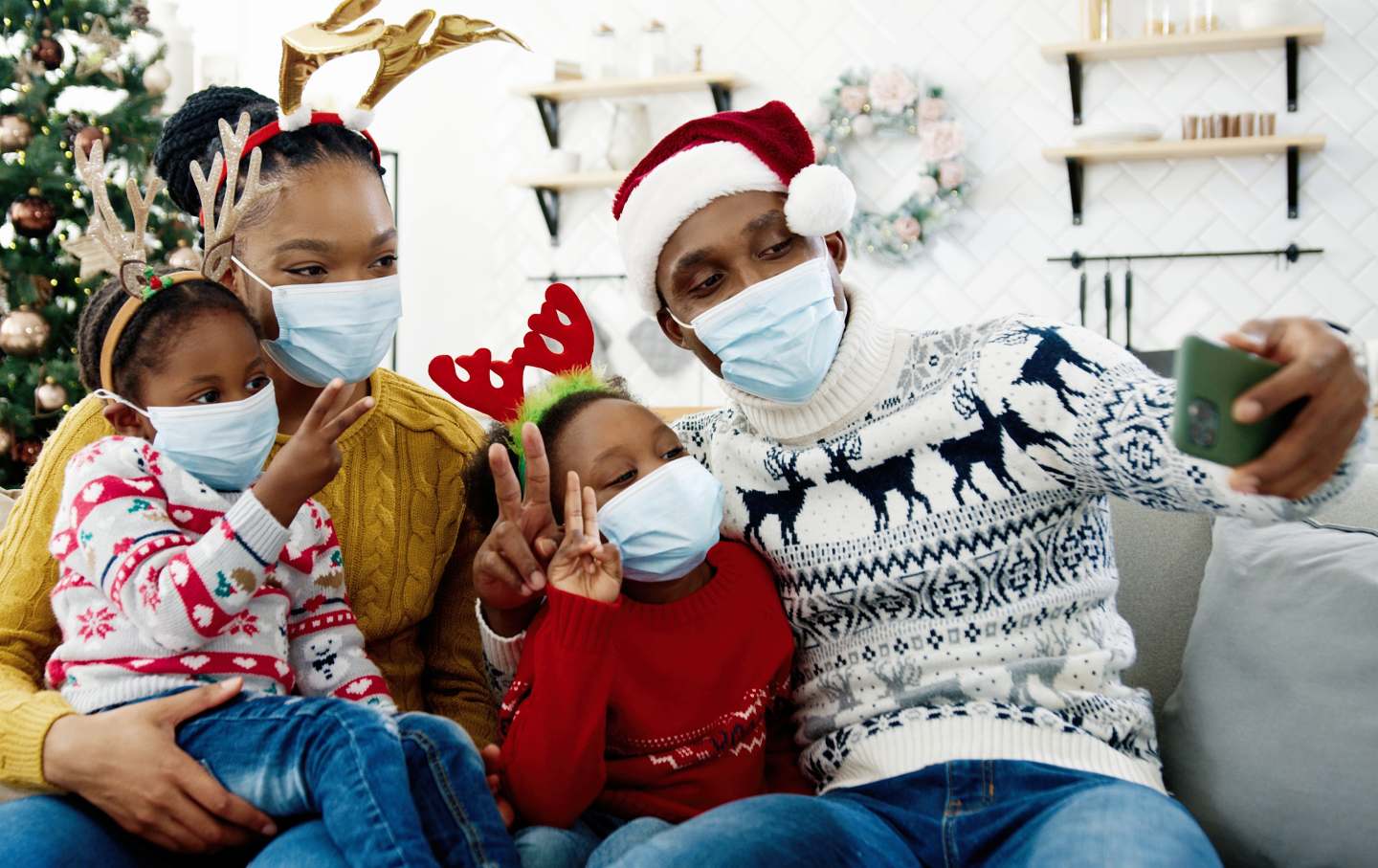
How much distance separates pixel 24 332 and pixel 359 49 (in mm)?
2381

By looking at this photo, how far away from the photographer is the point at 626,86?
470 centimetres

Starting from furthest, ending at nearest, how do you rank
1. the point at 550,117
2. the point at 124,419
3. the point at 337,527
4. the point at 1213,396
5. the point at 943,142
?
the point at 550,117 < the point at 943,142 < the point at 337,527 < the point at 124,419 < the point at 1213,396

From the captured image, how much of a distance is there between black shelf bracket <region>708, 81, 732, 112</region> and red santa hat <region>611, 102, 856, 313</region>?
3142mm

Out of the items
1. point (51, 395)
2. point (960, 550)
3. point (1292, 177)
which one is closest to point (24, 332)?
point (51, 395)

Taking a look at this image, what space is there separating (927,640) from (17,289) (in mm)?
3050

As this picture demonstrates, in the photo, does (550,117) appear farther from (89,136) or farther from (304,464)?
(304,464)

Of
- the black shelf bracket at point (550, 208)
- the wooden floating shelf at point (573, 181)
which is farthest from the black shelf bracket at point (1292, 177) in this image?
the black shelf bracket at point (550, 208)

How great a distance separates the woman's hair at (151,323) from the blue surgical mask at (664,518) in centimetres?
46

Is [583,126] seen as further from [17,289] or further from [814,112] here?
[17,289]

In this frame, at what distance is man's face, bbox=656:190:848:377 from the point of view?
152cm

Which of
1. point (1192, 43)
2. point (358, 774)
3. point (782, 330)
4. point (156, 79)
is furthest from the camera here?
point (1192, 43)

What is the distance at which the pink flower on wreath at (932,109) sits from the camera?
443 centimetres

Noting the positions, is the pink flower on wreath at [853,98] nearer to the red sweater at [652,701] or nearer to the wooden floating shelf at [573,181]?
the wooden floating shelf at [573,181]

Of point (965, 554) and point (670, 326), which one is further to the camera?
point (670, 326)
